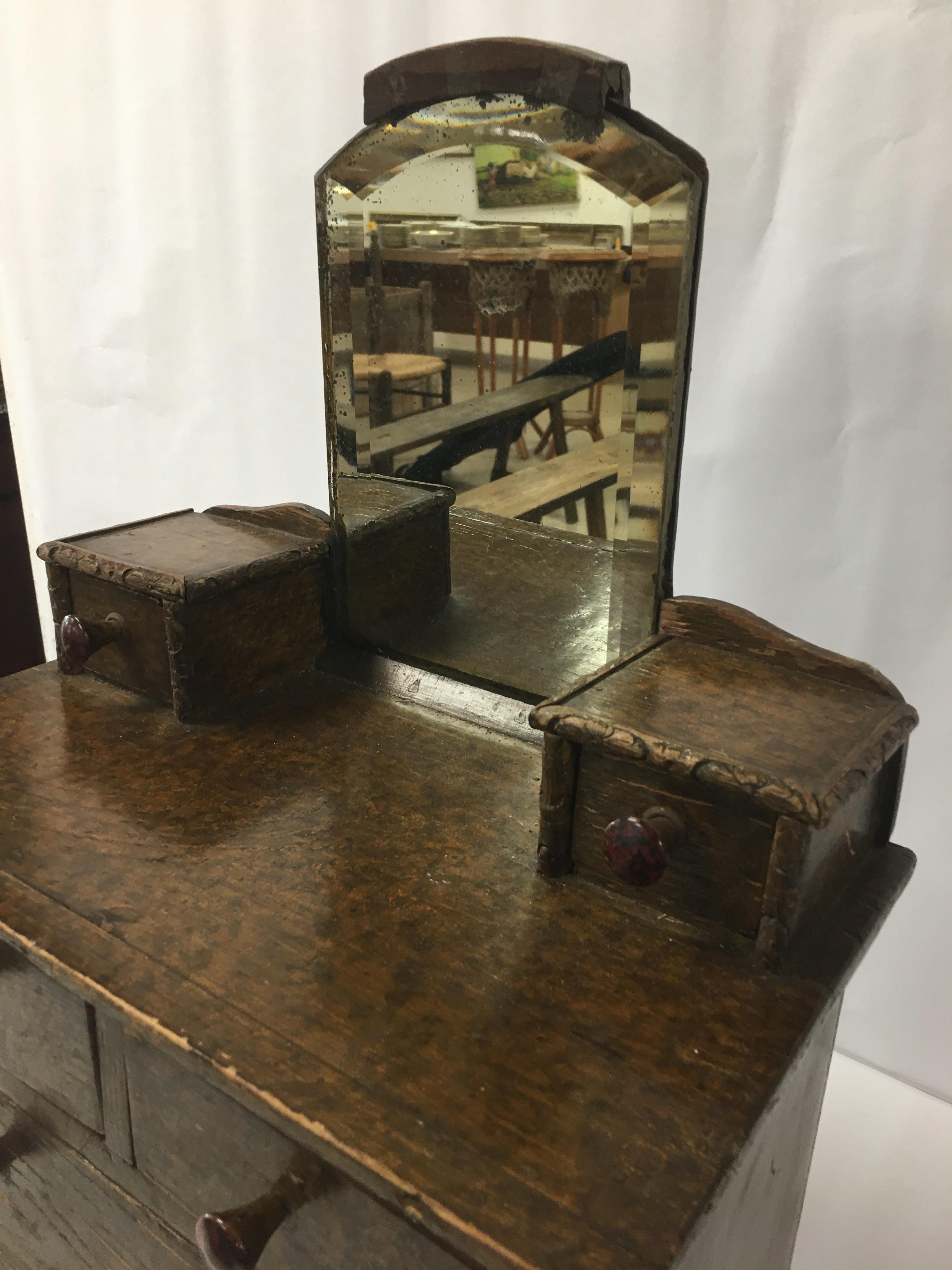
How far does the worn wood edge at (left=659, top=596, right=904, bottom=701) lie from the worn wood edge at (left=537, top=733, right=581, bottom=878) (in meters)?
0.20

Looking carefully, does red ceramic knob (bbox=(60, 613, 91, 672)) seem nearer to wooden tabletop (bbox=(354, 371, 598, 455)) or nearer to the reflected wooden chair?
wooden tabletop (bbox=(354, 371, 598, 455))

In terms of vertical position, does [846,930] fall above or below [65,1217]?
above

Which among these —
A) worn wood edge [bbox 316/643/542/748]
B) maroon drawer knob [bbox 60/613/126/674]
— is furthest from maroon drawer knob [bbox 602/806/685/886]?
maroon drawer knob [bbox 60/613/126/674]

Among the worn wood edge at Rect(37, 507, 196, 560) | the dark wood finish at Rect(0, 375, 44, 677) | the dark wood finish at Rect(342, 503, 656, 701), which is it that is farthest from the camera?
the dark wood finish at Rect(0, 375, 44, 677)

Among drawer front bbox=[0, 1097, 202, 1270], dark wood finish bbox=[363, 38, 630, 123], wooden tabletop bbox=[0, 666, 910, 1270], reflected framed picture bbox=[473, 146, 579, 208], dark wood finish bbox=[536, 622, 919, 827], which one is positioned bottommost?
drawer front bbox=[0, 1097, 202, 1270]

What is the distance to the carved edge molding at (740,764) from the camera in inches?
26.8

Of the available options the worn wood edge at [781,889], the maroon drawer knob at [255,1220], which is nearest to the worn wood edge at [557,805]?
the worn wood edge at [781,889]

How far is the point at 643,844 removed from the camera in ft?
2.36

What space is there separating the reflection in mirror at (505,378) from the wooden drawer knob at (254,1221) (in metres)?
0.50

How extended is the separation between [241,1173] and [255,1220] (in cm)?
6

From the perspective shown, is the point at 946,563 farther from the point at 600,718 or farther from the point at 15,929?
the point at 15,929

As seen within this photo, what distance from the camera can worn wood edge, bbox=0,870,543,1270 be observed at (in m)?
0.54

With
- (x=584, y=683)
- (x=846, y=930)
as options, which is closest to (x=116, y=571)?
(x=584, y=683)

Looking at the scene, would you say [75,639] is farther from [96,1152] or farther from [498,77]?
[498,77]
